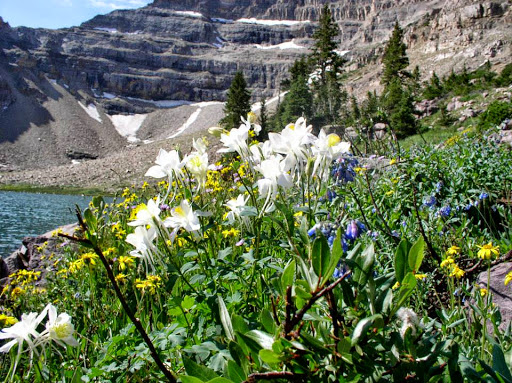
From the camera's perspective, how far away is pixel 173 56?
92.6m

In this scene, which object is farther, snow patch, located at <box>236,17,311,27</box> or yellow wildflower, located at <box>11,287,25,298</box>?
snow patch, located at <box>236,17,311,27</box>

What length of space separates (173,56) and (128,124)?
3034 centimetres

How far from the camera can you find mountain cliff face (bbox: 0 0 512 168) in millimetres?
51656

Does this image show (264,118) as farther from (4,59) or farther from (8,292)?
(4,59)

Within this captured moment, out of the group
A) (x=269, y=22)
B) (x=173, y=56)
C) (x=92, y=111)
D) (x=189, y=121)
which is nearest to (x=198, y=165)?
(x=189, y=121)

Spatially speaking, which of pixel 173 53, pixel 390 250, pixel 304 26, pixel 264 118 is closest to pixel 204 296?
pixel 390 250

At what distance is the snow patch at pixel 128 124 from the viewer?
226 feet

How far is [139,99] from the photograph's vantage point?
8406 centimetres

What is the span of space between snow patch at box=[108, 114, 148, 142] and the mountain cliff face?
28 cm

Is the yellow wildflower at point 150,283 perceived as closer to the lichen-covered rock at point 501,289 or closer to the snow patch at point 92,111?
the lichen-covered rock at point 501,289

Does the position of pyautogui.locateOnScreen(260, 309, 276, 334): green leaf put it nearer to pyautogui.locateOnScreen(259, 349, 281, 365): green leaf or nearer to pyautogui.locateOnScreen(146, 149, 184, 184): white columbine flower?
pyautogui.locateOnScreen(259, 349, 281, 365): green leaf

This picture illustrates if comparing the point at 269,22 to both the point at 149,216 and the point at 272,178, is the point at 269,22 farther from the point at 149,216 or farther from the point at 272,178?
the point at 149,216

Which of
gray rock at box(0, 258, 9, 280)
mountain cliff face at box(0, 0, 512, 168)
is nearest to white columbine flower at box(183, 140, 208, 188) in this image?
gray rock at box(0, 258, 9, 280)

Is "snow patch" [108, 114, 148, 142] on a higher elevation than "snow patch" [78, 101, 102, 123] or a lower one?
lower
